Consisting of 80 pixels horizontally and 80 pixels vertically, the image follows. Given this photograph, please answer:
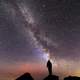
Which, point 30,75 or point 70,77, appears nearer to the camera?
point 30,75

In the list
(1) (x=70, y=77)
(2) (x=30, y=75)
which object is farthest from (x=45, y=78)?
(2) (x=30, y=75)

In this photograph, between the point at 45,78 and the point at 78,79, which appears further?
the point at 45,78

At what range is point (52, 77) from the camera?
35.2m

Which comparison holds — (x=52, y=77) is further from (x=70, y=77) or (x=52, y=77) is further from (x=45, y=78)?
(x=70, y=77)

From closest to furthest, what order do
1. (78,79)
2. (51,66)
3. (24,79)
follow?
(24,79) → (78,79) → (51,66)

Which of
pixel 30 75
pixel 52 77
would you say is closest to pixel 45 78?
pixel 52 77

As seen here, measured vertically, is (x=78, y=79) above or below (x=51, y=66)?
below

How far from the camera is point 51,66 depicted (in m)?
42.4

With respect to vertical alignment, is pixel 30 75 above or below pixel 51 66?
below

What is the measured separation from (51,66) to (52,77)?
7239mm

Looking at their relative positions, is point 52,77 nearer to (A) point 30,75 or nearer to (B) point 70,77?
(B) point 70,77

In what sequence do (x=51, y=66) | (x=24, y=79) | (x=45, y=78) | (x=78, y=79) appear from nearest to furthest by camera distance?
(x=24, y=79), (x=78, y=79), (x=45, y=78), (x=51, y=66)

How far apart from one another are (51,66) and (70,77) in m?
10.7

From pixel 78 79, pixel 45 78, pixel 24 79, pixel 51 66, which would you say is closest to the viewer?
pixel 24 79
